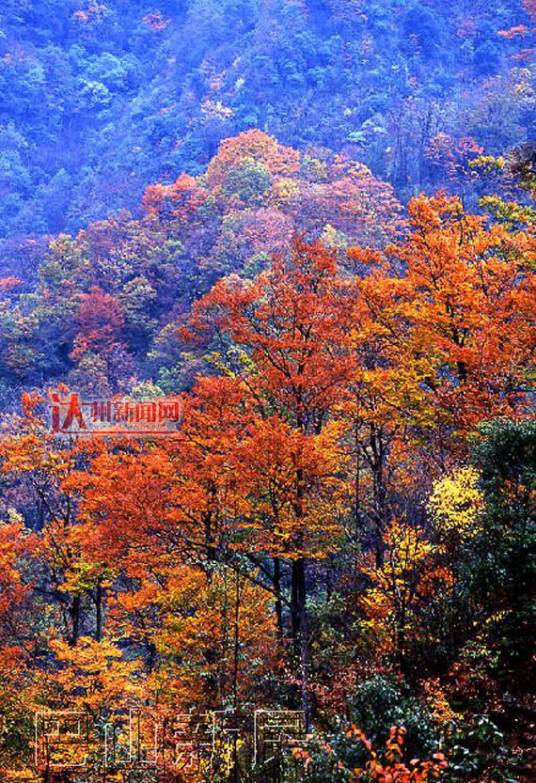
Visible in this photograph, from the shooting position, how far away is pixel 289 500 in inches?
611

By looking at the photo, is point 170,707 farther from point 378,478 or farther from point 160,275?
point 160,275

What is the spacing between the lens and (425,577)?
11938 mm

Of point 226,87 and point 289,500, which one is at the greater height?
point 226,87

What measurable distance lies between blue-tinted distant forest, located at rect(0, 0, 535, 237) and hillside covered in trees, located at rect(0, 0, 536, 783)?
6750mm

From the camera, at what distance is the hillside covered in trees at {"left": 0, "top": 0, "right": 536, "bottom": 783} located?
10227 mm

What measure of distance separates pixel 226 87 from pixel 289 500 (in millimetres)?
56333

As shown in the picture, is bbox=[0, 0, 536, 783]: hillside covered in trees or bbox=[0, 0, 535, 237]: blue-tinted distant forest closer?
bbox=[0, 0, 536, 783]: hillside covered in trees

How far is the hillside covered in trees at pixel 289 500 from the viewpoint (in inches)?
403

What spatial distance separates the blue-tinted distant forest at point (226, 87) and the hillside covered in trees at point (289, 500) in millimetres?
6750

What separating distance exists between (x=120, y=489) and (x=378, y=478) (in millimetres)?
6034

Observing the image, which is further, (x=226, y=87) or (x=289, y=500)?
(x=226, y=87)

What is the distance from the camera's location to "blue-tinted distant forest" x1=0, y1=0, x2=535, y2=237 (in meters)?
50.0

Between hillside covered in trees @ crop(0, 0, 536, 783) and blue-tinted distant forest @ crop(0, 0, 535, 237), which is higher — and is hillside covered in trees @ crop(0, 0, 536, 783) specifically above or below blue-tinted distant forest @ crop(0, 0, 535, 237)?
below

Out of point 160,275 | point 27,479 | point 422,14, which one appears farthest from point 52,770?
point 422,14
